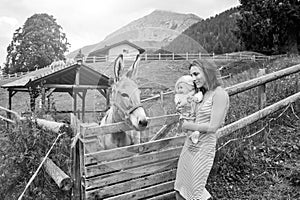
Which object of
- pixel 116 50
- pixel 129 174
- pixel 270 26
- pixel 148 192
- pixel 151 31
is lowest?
pixel 148 192

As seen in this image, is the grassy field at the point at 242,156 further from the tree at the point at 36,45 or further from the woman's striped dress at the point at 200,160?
the tree at the point at 36,45

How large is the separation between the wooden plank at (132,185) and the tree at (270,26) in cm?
1557

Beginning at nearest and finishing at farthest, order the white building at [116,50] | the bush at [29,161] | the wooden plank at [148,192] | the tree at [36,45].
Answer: the white building at [116,50] < the wooden plank at [148,192] < the bush at [29,161] < the tree at [36,45]

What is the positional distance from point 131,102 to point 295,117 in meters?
3.97

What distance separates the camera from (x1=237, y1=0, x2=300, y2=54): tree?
16180 mm

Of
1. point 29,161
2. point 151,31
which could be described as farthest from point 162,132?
point 29,161

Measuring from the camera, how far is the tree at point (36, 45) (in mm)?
34188

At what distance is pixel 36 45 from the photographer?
35.0m

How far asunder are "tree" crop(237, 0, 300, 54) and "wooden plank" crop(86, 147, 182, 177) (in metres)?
15.5

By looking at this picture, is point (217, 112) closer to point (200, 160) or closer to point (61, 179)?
point (200, 160)

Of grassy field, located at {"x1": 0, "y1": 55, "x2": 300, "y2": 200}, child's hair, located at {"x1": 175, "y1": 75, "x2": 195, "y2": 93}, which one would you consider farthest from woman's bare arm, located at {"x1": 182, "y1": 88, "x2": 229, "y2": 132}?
grassy field, located at {"x1": 0, "y1": 55, "x2": 300, "y2": 200}

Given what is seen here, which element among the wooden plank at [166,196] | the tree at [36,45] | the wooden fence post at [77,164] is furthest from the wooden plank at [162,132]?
the tree at [36,45]

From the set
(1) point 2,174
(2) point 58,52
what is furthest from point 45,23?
(1) point 2,174

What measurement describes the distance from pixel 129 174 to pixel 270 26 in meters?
16.2
